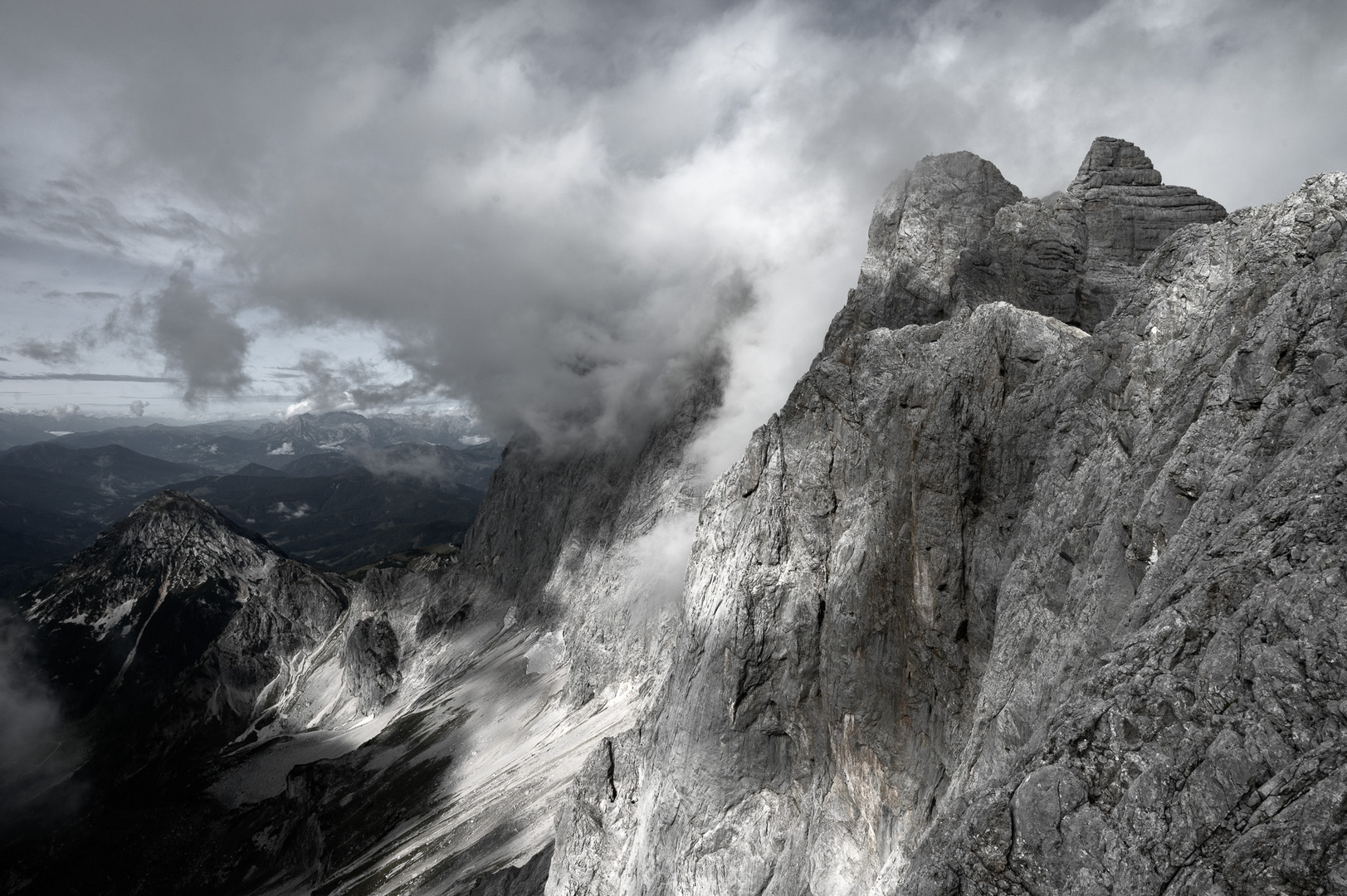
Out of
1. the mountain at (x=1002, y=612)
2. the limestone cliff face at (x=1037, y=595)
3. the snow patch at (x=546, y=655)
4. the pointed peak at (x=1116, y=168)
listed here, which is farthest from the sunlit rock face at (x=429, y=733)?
the pointed peak at (x=1116, y=168)

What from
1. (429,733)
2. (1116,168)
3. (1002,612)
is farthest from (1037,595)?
(429,733)

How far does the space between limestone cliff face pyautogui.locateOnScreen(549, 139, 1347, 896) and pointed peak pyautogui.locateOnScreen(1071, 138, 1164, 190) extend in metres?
0.44

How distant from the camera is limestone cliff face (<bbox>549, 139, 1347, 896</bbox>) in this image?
12.6m

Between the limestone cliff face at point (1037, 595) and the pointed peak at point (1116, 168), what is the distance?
441mm

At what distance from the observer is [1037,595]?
84.1 feet

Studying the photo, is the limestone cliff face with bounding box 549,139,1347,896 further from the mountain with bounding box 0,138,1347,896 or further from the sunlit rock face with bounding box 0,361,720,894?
the sunlit rock face with bounding box 0,361,720,894

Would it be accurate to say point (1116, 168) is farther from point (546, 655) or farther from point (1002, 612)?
point (546, 655)

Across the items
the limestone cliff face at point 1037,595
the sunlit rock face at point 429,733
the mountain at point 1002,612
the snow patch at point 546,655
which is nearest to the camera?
the limestone cliff face at point 1037,595

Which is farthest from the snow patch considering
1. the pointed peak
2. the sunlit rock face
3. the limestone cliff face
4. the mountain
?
the pointed peak

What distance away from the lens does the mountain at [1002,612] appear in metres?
12.9

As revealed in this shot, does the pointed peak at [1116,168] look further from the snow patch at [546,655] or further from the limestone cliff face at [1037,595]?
the snow patch at [546,655]

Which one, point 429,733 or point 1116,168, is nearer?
point 1116,168

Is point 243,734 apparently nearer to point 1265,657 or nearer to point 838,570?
point 838,570

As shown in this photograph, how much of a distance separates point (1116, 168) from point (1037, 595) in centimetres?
5696
